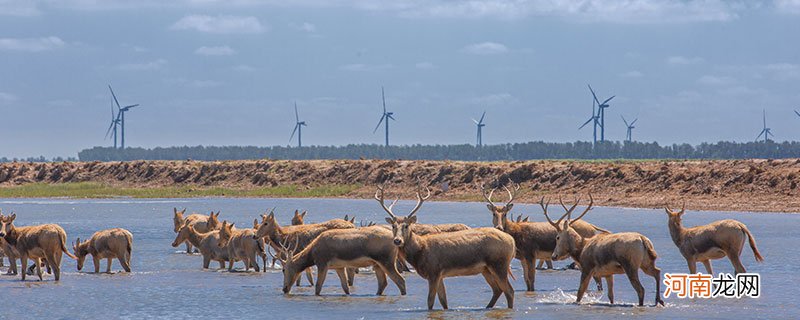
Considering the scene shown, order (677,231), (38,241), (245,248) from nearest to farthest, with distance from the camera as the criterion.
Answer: (677,231), (38,241), (245,248)

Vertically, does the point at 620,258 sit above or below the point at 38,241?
above

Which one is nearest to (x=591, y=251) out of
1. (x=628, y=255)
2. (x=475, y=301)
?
(x=628, y=255)

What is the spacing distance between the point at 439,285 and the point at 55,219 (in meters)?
38.4

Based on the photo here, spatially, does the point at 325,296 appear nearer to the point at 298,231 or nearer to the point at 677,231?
the point at 298,231

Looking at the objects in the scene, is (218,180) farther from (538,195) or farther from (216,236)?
(216,236)

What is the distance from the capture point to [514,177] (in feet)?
254

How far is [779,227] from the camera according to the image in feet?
142

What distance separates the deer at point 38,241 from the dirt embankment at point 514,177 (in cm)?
2616

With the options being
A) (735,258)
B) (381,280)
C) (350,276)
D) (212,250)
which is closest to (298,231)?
(350,276)

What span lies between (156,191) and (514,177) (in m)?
29.6

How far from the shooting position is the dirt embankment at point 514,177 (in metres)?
59.9

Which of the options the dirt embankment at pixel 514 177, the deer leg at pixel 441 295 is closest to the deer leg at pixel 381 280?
the deer leg at pixel 441 295

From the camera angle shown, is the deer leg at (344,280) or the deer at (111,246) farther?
the deer at (111,246)

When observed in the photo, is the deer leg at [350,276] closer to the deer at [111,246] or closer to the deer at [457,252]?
the deer at [457,252]
